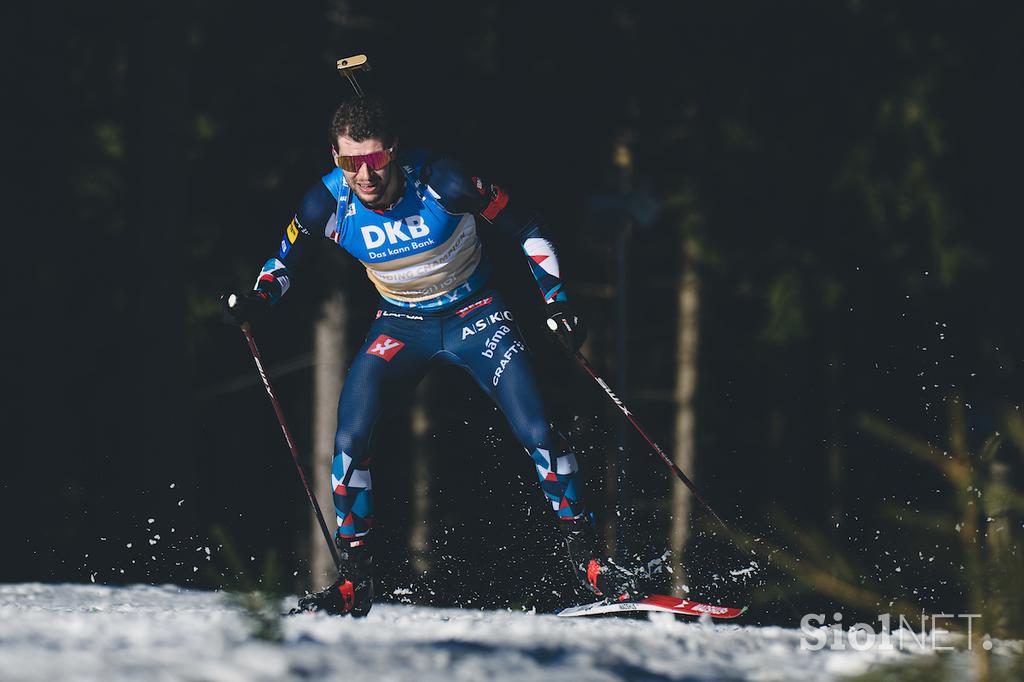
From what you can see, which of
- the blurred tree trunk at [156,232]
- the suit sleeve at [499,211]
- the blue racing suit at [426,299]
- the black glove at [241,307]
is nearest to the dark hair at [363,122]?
the blue racing suit at [426,299]

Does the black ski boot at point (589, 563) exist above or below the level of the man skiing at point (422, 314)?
below

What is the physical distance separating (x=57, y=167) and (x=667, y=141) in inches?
266

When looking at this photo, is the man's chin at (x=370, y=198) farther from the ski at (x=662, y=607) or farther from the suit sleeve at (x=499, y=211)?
the ski at (x=662, y=607)

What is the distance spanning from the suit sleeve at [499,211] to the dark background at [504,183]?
487cm

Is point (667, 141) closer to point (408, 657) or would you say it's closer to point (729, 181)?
point (729, 181)

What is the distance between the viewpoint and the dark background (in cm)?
1266

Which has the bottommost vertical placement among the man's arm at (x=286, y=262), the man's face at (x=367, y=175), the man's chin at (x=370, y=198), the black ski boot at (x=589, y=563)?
the black ski boot at (x=589, y=563)

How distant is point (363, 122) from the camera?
5672mm

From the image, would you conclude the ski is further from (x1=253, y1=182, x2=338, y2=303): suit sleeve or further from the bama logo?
(x1=253, y1=182, x2=338, y2=303): suit sleeve

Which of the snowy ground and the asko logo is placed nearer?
the snowy ground

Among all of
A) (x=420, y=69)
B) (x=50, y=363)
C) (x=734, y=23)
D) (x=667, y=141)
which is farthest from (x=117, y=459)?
(x=734, y=23)

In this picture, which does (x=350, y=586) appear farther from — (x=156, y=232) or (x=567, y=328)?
(x=156, y=232)

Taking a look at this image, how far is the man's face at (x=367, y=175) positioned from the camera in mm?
5684

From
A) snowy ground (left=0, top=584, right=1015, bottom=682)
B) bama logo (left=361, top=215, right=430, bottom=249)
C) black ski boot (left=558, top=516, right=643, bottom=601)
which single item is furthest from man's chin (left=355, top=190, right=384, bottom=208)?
snowy ground (left=0, top=584, right=1015, bottom=682)
